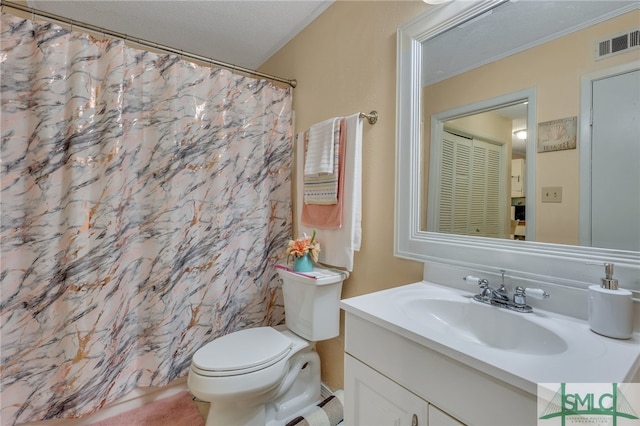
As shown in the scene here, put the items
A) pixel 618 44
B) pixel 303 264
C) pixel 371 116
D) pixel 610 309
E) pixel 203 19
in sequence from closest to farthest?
pixel 610 309
pixel 618 44
pixel 371 116
pixel 303 264
pixel 203 19

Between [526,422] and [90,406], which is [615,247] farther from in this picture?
[90,406]

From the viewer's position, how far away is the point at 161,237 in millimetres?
1549

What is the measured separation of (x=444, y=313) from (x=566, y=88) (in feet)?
2.61

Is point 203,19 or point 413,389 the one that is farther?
point 203,19

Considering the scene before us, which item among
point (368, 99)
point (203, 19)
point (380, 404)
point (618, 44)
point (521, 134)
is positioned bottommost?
point (380, 404)

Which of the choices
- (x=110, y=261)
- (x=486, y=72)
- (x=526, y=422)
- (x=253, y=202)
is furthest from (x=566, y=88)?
(x=110, y=261)

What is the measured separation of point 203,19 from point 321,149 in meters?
1.18

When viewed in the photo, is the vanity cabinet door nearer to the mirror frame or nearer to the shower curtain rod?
the mirror frame

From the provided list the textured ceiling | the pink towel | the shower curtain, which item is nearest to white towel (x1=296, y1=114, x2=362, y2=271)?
the pink towel

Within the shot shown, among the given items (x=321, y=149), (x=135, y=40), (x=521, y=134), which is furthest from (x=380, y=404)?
(x=135, y=40)

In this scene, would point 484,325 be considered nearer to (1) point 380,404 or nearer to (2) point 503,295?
(2) point 503,295

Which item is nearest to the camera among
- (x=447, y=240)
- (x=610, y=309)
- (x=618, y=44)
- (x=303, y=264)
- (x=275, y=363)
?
(x=610, y=309)

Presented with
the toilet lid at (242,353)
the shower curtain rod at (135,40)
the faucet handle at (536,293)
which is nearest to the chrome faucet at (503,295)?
the faucet handle at (536,293)

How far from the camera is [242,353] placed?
4.35 feet
